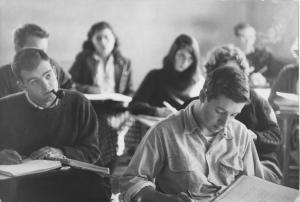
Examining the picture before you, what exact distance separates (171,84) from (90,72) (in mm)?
409

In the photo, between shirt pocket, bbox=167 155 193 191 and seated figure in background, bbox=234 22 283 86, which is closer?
shirt pocket, bbox=167 155 193 191

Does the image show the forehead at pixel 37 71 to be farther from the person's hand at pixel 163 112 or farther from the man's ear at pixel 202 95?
the man's ear at pixel 202 95

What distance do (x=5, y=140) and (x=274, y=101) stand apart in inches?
53.3

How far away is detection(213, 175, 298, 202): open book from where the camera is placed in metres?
1.93

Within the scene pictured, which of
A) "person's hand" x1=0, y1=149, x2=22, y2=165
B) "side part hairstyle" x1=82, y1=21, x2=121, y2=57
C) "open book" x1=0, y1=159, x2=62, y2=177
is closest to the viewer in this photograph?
"open book" x1=0, y1=159, x2=62, y2=177

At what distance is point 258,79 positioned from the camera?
221 cm

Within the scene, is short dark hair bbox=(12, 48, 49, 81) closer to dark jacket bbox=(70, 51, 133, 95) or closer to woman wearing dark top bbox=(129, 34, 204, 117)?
dark jacket bbox=(70, 51, 133, 95)

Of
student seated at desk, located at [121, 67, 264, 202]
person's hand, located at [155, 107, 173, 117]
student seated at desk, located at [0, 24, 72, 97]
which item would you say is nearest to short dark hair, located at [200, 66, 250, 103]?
student seated at desk, located at [121, 67, 264, 202]

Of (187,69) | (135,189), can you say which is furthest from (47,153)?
(187,69)

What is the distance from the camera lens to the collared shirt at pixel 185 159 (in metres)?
1.95

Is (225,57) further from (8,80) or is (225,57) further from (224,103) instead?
(8,80)

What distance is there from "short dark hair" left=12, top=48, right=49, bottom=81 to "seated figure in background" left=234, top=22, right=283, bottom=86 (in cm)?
100

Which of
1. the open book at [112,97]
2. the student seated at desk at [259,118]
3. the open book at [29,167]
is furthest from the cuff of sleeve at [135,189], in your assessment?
the student seated at desk at [259,118]

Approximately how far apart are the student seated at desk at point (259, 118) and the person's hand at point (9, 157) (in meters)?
0.99
